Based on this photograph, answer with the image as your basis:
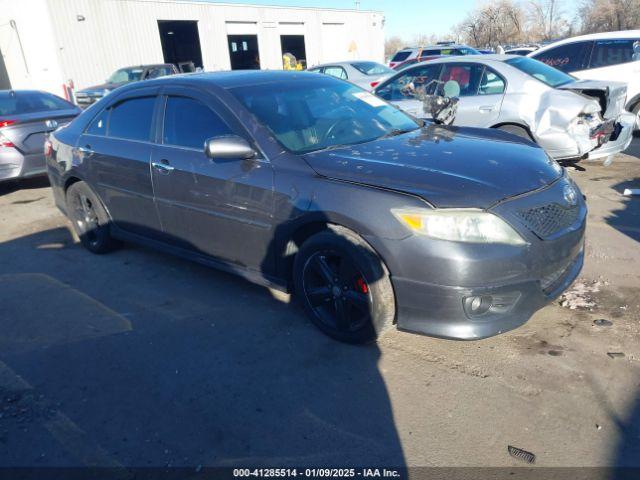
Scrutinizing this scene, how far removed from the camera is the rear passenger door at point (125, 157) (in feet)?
13.2

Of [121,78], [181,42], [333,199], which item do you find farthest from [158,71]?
[181,42]

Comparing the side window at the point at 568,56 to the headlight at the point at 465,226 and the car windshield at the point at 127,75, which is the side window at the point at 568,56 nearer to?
the headlight at the point at 465,226

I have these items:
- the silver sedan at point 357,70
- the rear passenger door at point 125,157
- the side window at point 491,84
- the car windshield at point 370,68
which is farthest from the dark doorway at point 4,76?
the side window at point 491,84

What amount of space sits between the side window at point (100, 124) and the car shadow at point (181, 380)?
53.7 inches

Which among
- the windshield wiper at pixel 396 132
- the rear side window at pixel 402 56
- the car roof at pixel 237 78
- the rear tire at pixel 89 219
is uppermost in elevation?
the car roof at pixel 237 78

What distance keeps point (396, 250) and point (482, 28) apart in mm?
57580

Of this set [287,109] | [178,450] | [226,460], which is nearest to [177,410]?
[178,450]

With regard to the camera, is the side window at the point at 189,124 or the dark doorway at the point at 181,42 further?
the dark doorway at the point at 181,42

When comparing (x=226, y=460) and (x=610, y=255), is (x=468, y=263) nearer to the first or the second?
(x=226, y=460)

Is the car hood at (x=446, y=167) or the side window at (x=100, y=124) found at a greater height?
the side window at (x=100, y=124)

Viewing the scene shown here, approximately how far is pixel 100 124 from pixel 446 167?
3272 mm

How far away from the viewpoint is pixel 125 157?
4.13 meters

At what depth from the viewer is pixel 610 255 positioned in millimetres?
4172

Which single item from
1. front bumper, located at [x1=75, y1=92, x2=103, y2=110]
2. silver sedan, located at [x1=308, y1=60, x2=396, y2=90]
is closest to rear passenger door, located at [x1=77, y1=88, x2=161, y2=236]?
silver sedan, located at [x1=308, y1=60, x2=396, y2=90]
